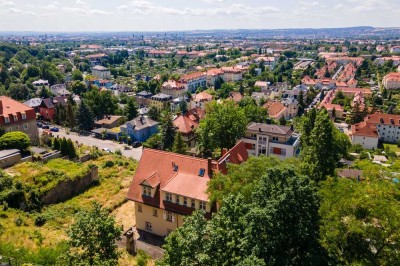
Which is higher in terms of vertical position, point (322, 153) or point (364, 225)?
point (364, 225)

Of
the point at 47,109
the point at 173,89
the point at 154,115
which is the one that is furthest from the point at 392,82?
the point at 47,109

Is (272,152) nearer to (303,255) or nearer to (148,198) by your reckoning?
(148,198)

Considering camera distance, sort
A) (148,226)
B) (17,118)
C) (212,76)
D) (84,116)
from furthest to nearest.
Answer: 1. (212,76)
2. (84,116)
3. (17,118)
4. (148,226)

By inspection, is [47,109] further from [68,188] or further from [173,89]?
[68,188]

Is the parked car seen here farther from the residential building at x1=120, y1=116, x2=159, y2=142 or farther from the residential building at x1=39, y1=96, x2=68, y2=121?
the residential building at x1=39, y1=96, x2=68, y2=121

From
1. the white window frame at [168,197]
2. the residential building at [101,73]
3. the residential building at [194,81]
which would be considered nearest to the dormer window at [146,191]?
the white window frame at [168,197]

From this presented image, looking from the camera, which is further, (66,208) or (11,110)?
(11,110)

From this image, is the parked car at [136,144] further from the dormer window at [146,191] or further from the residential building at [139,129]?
the dormer window at [146,191]
